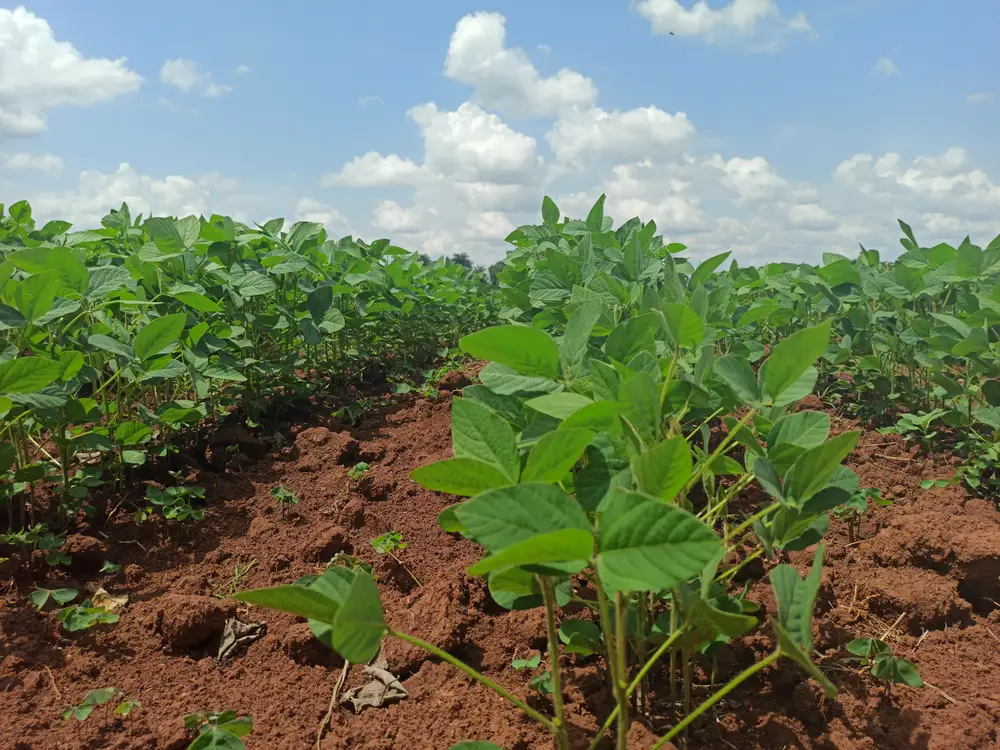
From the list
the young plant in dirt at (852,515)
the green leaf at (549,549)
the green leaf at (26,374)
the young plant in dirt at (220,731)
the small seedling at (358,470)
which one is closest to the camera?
the green leaf at (549,549)

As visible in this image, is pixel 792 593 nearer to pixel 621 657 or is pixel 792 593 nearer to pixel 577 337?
pixel 621 657

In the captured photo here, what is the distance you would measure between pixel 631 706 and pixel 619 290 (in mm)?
1131

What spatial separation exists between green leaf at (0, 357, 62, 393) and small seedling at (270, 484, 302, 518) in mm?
1035

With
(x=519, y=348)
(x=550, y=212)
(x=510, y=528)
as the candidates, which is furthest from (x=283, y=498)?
(x=550, y=212)

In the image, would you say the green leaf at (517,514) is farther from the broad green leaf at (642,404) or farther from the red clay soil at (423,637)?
the red clay soil at (423,637)

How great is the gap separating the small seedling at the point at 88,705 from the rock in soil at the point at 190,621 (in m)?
0.23

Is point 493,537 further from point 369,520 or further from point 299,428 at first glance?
point 299,428

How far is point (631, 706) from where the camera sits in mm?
1531

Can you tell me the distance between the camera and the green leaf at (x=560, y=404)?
1102 mm

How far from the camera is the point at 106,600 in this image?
2.12 meters

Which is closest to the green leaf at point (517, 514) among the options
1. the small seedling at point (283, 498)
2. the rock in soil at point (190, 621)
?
the rock in soil at point (190, 621)

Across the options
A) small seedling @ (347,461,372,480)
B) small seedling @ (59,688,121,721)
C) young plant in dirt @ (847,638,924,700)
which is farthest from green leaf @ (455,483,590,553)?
small seedling @ (347,461,372,480)

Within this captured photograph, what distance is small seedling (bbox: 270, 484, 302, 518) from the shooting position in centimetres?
275

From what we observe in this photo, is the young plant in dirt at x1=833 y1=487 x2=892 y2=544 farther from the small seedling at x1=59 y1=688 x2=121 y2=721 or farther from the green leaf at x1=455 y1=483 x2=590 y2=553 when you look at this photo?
the small seedling at x1=59 y1=688 x2=121 y2=721
